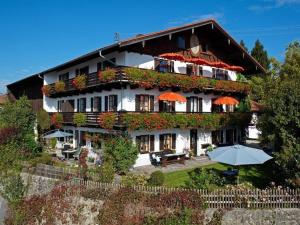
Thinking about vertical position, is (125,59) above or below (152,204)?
above

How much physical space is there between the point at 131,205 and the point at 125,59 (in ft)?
40.5

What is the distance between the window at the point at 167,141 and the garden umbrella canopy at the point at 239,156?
8.28 metres

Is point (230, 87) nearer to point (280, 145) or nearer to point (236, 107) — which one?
point (236, 107)

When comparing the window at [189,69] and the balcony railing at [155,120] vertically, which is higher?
the window at [189,69]

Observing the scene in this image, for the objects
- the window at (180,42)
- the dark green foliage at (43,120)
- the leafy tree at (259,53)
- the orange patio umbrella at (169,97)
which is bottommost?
the dark green foliage at (43,120)

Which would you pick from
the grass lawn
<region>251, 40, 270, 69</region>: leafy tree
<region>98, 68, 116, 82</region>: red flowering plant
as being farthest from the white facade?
<region>251, 40, 270, 69</region>: leafy tree

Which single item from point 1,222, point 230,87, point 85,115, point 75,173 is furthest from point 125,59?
point 1,222

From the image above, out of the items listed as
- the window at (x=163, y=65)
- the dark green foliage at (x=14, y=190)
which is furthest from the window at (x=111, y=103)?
the dark green foliage at (x=14, y=190)

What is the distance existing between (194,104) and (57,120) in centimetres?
1331

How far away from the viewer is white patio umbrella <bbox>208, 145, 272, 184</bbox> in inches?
633

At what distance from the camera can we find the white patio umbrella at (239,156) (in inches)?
633

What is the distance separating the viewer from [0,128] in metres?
26.3

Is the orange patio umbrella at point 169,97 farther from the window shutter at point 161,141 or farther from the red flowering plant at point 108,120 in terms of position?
the red flowering plant at point 108,120

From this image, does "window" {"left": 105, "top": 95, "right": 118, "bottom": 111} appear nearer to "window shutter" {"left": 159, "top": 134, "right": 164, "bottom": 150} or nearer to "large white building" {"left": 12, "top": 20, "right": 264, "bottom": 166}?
"large white building" {"left": 12, "top": 20, "right": 264, "bottom": 166}
